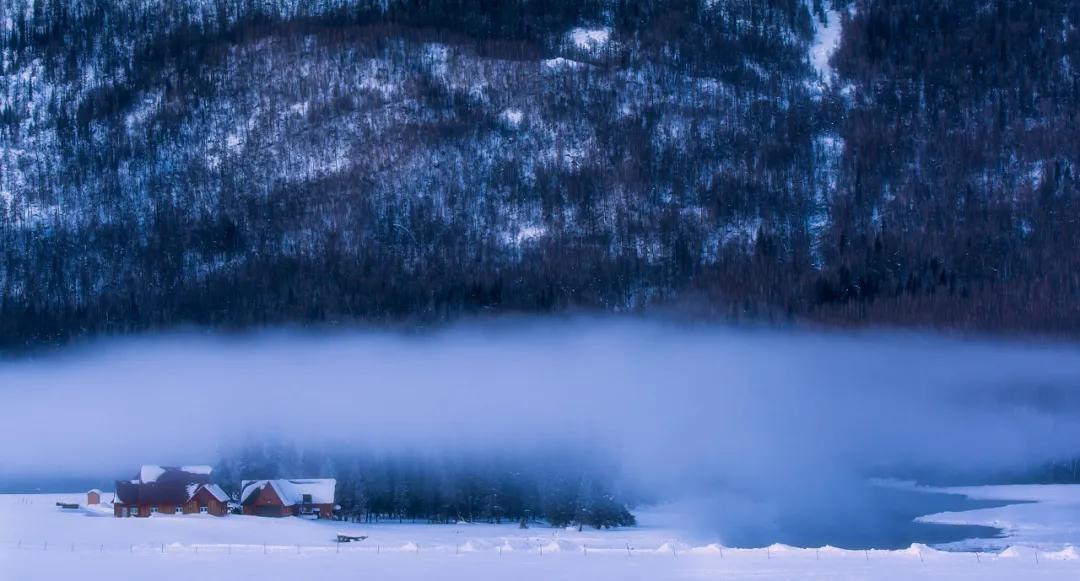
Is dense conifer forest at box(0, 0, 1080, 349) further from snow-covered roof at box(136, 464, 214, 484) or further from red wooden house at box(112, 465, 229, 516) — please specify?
red wooden house at box(112, 465, 229, 516)

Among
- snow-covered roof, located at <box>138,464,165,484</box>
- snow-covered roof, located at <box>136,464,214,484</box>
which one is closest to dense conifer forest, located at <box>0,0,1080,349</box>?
snow-covered roof, located at <box>136,464,214,484</box>

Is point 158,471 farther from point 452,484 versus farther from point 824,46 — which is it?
point 824,46

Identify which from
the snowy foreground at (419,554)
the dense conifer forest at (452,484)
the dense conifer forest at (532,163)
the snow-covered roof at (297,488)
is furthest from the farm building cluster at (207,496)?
the dense conifer forest at (532,163)

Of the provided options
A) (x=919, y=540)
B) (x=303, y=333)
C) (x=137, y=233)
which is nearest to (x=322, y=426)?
(x=303, y=333)

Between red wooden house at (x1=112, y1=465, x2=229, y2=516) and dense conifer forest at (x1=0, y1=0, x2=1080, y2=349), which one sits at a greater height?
dense conifer forest at (x1=0, y1=0, x2=1080, y2=349)

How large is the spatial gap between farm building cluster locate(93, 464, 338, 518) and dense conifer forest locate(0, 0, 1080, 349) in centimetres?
2039

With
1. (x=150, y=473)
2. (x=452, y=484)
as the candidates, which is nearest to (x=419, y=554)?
(x=452, y=484)

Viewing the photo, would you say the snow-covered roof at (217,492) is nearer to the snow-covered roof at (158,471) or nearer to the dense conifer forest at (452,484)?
the dense conifer forest at (452,484)

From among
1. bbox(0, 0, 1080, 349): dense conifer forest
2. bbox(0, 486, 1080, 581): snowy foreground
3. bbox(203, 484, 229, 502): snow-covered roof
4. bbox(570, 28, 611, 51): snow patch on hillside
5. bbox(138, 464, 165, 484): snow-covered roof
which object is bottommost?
bbox(0, 486, 1080, 581): snowy foreground

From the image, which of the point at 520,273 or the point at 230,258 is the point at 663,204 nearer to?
the point at 520,273

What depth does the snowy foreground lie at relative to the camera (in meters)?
43.0

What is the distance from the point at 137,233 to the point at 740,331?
121 ft

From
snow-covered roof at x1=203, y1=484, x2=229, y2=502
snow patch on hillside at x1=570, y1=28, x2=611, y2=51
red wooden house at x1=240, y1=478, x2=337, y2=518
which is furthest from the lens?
snow patch on hillside at x1=570, y1=28, x2=611, y2=51

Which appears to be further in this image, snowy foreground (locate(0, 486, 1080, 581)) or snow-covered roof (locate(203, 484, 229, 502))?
snow-covered roof (locate(203, 484, 229, 502))
